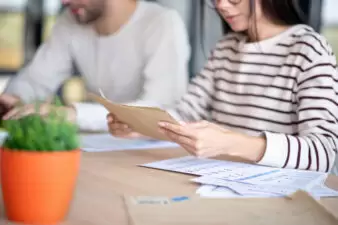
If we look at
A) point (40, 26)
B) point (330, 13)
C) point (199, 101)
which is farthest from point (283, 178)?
point (40, 26)

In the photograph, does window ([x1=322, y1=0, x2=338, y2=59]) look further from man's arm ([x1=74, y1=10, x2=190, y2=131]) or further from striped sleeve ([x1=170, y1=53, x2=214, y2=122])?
striped sleeve ([x1=170, y1=53, x2=214, y2=122])

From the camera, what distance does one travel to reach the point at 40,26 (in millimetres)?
3244

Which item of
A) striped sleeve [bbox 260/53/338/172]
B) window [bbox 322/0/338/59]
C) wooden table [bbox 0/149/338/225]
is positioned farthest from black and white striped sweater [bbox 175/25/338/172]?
window [bbox 322/0/338/59]

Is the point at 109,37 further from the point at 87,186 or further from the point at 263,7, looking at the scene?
the point at 87,186

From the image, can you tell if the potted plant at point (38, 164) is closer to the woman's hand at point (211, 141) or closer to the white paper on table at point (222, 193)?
the white paper on table at point (222, 193)

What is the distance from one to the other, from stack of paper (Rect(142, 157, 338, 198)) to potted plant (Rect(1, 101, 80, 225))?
10.7 inches

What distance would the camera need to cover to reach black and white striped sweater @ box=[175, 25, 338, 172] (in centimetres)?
115

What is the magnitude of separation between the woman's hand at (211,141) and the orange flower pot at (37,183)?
14.7 inches

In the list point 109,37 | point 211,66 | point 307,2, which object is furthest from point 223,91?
point 307,2

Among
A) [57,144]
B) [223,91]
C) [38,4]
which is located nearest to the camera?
[57,144]

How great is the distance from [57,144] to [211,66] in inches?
38.0

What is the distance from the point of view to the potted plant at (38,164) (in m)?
0.65

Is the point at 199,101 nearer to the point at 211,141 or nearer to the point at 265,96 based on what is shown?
the point at 265,96

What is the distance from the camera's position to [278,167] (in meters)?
1.11
